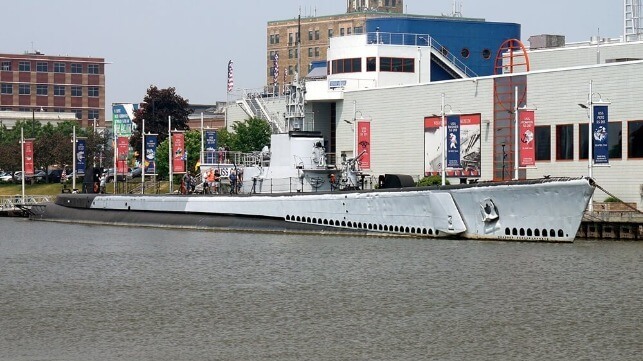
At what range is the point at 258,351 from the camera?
30.7m

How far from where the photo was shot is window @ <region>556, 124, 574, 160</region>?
78.9m

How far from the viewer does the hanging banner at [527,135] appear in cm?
7056

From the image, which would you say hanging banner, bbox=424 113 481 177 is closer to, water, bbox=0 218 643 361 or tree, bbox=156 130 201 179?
water, bbox=0 218 643 361

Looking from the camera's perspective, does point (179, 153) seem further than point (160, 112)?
No

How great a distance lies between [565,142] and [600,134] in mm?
11947

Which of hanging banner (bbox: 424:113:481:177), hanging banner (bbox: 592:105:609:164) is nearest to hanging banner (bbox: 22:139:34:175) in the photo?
hanging banner (bbox: 424:113:481:177)

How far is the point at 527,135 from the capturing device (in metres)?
70.8

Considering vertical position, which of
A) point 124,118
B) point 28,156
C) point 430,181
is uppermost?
point 124,118

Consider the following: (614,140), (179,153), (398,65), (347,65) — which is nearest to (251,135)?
(347,65)

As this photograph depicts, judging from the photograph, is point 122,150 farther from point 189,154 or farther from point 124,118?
point 124,118

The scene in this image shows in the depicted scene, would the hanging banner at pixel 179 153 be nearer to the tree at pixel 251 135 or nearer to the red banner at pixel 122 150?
the red banner at pixel 122 150

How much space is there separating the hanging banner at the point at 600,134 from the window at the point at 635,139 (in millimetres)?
7515

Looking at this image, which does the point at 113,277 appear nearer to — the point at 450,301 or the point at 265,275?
the point at 265,275

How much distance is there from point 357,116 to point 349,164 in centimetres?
2972
